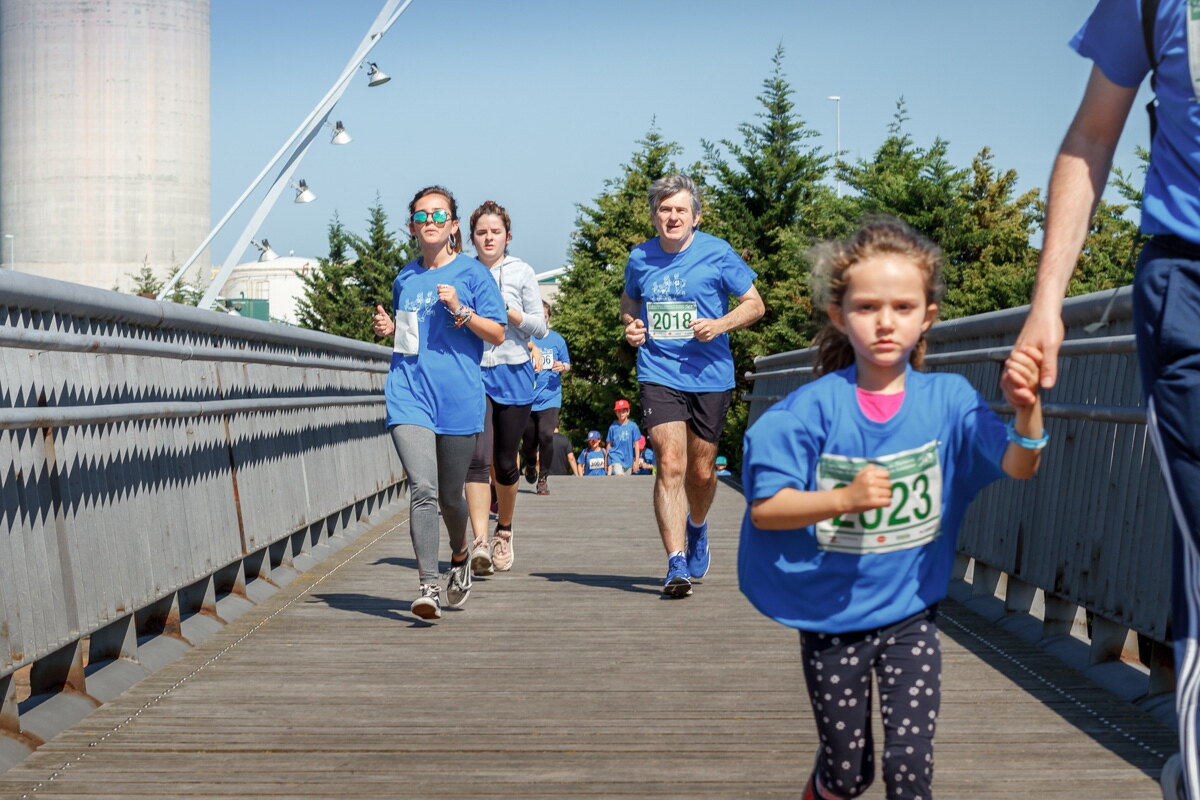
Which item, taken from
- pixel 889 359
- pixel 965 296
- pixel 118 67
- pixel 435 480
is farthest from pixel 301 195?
pixel 118 67

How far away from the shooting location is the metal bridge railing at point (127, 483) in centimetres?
464

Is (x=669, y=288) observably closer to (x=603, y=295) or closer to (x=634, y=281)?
(x=634, y=281)

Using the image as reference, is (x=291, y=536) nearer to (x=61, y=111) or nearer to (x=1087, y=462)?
(x=1087, y=462)

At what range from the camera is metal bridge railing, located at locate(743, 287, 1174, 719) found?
509 centimetres

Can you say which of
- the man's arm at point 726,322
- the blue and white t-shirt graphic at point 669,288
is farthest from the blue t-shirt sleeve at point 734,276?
the blue and white t-shirt graphic at point 669,288

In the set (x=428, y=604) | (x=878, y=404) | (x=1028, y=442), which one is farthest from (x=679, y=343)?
(x=1028, y=442)

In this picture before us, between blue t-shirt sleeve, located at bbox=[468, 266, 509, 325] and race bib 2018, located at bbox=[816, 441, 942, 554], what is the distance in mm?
4190

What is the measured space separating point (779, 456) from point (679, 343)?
4802 mm

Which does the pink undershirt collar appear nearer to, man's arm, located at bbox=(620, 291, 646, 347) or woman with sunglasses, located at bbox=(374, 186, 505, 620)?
woman with sunglasses, located at bbox=(374, 186, 505, 620)

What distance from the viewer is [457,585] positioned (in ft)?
24.3

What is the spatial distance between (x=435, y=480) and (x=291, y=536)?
2.20m

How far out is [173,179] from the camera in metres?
114

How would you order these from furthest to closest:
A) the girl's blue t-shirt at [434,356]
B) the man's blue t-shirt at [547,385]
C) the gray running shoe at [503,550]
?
1. the man's blue t-shirt at [547,385]
2. the gray running shoe at [503,550]
3. the girl's blue t-shirt at [434,356]

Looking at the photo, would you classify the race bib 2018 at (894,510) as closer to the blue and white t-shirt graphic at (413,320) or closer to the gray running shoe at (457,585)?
the blue and white t-shirt graphic at (413,320)
